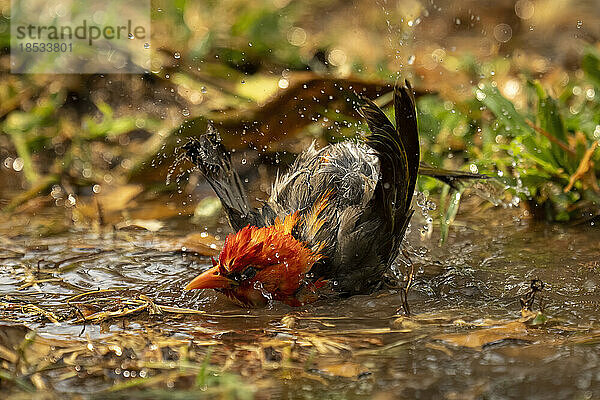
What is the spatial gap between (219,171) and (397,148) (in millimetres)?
882

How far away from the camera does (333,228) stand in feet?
10.1

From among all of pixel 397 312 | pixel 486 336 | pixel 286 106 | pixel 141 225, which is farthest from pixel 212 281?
pixel 286 106

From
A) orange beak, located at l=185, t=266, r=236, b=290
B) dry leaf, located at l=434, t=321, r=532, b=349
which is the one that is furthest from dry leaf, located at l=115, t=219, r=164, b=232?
dry leaf, located at l=434, t=321, r=532, b=349

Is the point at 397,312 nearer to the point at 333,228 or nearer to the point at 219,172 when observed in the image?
the point at 333,228

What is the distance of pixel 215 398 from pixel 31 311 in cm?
109

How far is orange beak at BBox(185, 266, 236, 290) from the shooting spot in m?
2.87

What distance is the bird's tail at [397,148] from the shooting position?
9.68ft

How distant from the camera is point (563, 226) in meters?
3.80

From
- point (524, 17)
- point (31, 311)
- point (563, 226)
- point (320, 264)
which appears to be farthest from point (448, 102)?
point (524, 17)

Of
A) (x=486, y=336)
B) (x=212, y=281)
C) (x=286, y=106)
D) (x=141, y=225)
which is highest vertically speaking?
(x=286, y=106)

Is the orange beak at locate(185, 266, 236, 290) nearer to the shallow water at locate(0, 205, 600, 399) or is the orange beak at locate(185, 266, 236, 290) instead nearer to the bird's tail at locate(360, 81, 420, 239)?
the shallow water at locate(0, 205, 600, 399)

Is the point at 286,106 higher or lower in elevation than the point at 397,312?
higher

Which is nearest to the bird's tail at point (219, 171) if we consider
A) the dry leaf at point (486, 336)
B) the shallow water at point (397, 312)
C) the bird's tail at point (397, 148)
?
the shallow water at point (397, 312)

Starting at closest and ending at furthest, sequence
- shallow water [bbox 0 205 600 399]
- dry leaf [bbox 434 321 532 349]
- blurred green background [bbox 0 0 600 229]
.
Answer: shallow water [bbox 0 205 600 399], dry leaf [bbox 434 321 532 349], blurred green background [bbox 0 0 600 229]
